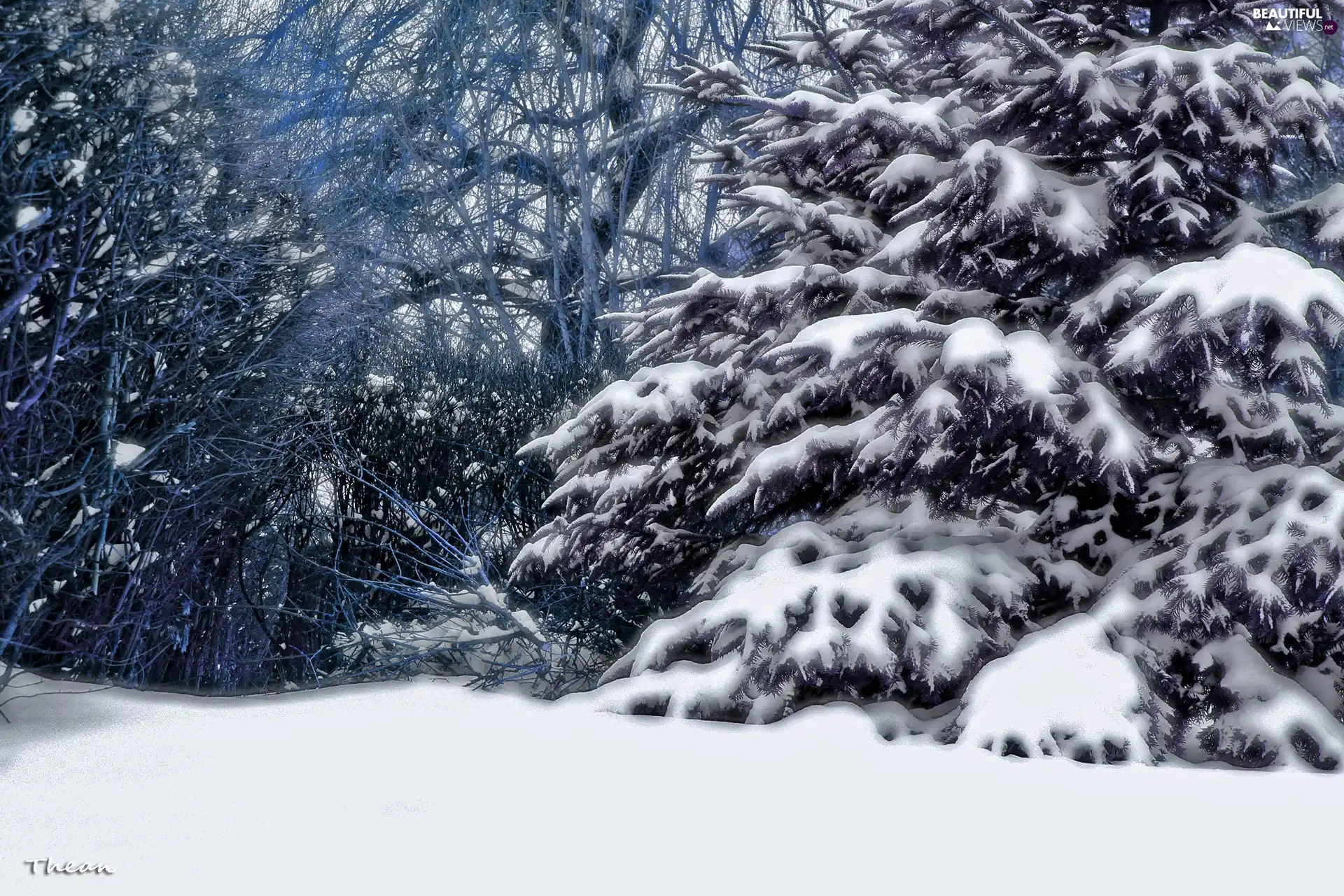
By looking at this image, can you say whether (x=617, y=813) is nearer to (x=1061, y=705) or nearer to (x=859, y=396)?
(x=1061, y=705)

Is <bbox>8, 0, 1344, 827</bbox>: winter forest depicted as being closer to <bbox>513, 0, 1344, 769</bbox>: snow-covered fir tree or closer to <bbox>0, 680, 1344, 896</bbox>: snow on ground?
<bbox>513, 0, 1344, 769</bbox>: snow-covered fir tree

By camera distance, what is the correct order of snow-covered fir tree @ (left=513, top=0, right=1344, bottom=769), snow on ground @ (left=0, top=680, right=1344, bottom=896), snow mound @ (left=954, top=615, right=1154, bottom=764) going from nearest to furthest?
1. snow on ground @ (left=0, top=680, right=1344, bottom=896)
2. snow mound @ (left=954, top=615, right=1154, bottom=764)
3. snow-covered fir tree @ (left=513, top=0, right=1344, bottom=769)

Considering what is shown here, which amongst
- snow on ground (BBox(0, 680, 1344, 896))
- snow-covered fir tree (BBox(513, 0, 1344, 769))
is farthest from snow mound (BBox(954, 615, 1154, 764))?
snow on ground (BBox(0, 680, 1344, 896))

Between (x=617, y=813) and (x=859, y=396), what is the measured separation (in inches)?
89.3

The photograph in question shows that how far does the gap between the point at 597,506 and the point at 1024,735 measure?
7.43 feet

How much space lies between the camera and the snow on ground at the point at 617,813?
258 centimetres

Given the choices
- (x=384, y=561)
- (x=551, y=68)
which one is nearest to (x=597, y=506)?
(x=384, y=561)

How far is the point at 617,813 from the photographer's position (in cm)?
298

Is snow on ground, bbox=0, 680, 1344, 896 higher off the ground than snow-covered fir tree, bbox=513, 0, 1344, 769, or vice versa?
snow-covered fir tree, bbox=513, 0, 1344, 769

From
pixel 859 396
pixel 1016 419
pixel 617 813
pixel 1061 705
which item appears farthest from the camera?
pixel 859 396

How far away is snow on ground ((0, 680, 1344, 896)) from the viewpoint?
2.58 m

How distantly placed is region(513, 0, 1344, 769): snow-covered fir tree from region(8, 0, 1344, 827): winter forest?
2 cm

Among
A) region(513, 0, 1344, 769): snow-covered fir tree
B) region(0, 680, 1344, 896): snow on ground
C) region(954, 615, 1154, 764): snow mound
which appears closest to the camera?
region(0, 680, 1344, 896): snow on ground

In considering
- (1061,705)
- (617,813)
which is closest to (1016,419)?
(1061,705)
